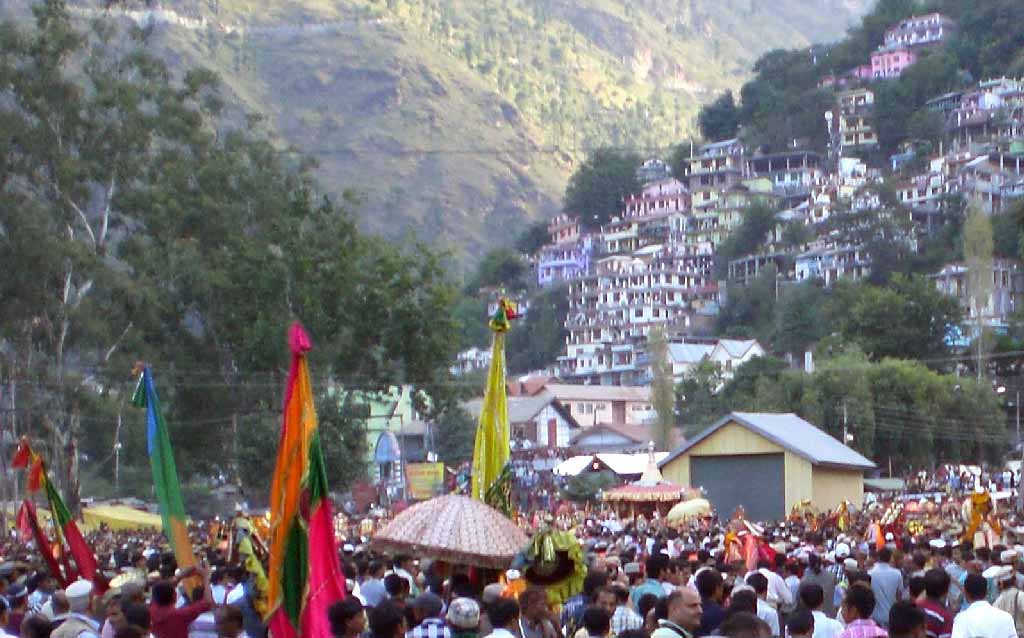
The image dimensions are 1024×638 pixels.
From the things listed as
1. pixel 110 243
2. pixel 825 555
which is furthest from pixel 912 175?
pixel 825 555

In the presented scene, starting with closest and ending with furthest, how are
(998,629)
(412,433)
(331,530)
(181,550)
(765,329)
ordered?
(998,629), (331,530), (181,550), (412,433), (765,329)

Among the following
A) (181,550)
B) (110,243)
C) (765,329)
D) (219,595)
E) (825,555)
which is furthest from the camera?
(765,329)

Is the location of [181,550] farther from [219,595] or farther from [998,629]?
[998,629]

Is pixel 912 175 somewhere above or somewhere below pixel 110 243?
above

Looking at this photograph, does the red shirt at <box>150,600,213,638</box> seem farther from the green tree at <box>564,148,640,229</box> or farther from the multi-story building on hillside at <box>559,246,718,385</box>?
the green tree at <box>564,148,640,229</box>

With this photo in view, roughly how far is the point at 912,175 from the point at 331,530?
443ft

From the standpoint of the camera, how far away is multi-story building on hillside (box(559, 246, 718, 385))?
135 m

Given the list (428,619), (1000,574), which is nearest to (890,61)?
(1000,574)

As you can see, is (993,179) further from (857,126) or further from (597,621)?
(597,621)

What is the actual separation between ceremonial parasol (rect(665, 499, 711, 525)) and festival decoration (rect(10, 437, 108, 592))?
21578 millimetres

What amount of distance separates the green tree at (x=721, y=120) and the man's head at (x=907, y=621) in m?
156

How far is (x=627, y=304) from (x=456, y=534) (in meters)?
132

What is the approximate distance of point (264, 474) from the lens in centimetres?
4581

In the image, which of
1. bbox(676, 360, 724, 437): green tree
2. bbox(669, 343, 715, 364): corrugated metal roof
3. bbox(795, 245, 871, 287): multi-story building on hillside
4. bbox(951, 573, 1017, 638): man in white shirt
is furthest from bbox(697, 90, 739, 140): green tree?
bbox(951, 573, 1017, 638): man in white shirt
